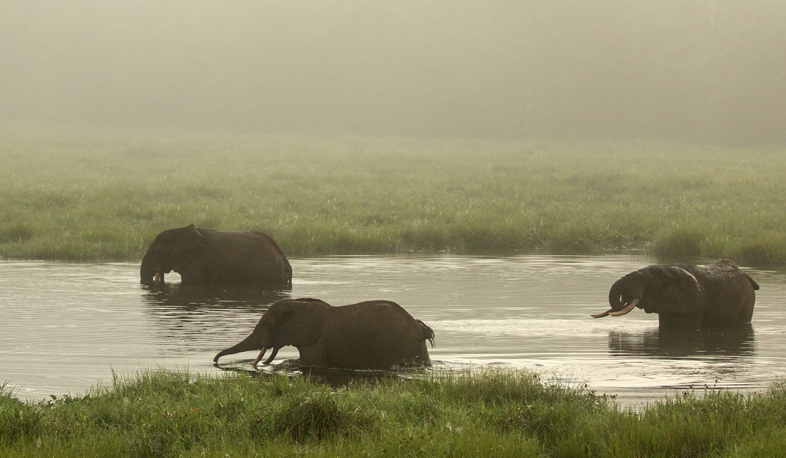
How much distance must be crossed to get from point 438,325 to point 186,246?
536cm

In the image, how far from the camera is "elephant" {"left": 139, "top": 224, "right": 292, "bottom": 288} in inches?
658

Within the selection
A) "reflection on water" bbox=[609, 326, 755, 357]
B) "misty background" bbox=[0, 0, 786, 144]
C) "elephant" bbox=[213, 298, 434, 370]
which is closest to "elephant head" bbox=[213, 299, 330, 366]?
"elephant" bbox=[213, 298, 434, 370]

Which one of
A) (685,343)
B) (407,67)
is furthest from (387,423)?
(407,67)

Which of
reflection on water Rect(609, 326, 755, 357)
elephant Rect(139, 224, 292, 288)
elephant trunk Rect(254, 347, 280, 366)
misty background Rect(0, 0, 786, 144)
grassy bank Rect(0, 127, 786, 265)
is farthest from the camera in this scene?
misty background Rect(0, 0, 786, 144)

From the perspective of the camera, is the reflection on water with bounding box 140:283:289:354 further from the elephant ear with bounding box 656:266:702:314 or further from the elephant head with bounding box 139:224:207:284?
the elephant ear with bounding box 656:266:702:314

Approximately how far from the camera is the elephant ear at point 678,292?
41.7 ft

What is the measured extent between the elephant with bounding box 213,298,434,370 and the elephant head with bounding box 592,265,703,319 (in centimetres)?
329

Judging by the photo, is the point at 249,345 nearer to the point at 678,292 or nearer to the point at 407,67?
the point at 678,292

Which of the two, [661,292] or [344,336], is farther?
[661,292]

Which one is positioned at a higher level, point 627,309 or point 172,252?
point 172,252

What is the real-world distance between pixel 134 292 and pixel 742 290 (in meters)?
8.88

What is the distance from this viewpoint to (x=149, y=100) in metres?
129

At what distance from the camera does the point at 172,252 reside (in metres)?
16.8

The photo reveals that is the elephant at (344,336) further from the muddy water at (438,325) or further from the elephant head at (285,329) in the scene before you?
the muddy water at (438,325)
